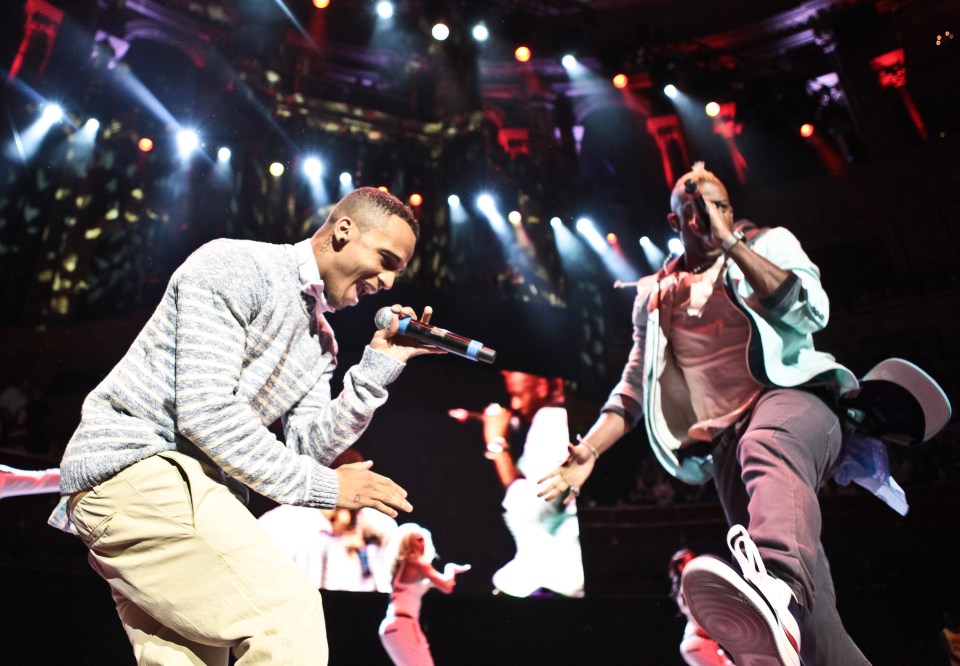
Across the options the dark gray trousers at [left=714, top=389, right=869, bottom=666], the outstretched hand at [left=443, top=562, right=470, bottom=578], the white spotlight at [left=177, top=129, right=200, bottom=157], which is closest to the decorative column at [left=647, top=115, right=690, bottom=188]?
the white spotlight at [left=177, top=129, right=200, bottom=157]

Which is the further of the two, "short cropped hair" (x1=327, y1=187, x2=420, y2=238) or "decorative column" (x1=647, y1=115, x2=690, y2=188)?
"decorative column" (x1=647, y1=115, x2=690, y2=188)

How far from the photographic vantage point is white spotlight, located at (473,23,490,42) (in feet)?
23.5

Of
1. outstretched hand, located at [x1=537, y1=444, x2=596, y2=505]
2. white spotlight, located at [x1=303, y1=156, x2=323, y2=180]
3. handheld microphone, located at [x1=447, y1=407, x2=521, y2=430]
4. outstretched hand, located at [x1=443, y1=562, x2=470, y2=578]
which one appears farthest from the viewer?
white spotlight, located at [x1=303, y1=156, x2=323, y2=180]

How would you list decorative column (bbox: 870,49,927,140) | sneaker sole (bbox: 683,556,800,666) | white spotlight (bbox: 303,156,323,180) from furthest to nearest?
decorative column (bbox: 870,49,927,140) → white spotlight (bbox: 303,156,323,180) → sneaker sole (bbox: 683,556,800,666)

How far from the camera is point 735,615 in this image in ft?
4.84

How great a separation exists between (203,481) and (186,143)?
6.39 metres

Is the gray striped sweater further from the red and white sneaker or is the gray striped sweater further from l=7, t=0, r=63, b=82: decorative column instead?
l=7, t=0, r=63, b=82: decorative column

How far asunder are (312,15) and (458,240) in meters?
4.87

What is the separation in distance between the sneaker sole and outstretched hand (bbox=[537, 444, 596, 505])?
2.71 ft

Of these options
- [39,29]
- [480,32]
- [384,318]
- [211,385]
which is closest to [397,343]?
[384,318]

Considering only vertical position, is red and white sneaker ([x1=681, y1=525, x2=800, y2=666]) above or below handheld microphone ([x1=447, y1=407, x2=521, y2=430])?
above

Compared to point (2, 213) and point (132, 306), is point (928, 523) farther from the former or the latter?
point (2, 213)

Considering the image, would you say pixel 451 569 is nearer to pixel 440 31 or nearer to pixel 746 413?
pixel 746 413

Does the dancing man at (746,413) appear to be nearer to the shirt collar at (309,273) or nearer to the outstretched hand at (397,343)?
the outstretched hand at (397,343)
